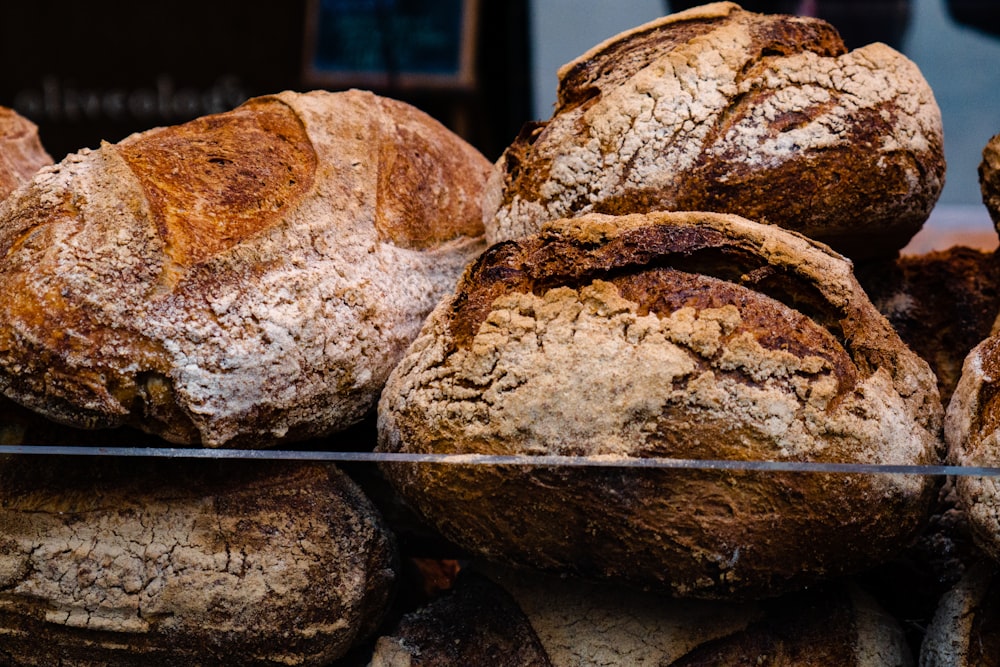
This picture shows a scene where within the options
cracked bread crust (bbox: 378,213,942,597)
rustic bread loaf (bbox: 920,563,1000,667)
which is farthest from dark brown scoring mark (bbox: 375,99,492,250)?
rustic bread loaf (bbox: 920,563,1000,667)

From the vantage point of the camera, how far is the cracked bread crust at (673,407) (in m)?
1.10

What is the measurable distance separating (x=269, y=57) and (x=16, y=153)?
1.50m

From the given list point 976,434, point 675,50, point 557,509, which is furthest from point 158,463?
point 976,434

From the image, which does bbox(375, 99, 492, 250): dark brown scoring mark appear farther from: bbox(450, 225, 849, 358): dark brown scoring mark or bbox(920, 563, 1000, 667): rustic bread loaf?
bbox(920, 563, 1000, 667): rustic bread loaf

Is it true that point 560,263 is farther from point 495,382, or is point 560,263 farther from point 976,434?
point 976,434

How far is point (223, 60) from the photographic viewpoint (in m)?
3.15

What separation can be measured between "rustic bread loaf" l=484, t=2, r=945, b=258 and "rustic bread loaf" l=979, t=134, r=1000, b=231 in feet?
0.21

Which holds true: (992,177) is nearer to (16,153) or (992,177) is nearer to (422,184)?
(422,184)

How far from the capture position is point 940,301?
1520 mm

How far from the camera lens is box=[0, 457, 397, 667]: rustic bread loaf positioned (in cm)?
129

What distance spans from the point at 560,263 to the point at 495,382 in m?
0.17

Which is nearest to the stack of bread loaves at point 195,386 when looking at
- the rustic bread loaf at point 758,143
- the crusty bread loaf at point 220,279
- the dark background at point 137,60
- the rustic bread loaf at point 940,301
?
the crusty bread loaf at point 220,279

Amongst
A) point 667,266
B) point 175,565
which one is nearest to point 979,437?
point 667,266

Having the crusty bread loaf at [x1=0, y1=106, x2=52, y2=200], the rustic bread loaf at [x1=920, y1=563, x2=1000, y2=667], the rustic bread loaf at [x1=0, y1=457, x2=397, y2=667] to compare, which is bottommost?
the rustic bread loaf at [x1=0, y1=457, x2=397, y2=667]
